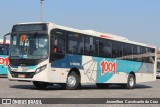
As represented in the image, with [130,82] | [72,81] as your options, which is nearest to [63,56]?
[72,81]

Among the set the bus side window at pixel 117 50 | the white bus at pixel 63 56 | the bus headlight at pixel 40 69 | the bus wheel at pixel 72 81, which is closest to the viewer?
the bus headlight at pixel 40 69

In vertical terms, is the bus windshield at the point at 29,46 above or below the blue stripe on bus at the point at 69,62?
above

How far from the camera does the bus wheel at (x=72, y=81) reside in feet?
68.6

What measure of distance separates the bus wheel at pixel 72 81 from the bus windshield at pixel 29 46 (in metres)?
2.22

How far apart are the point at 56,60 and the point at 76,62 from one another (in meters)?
1.78

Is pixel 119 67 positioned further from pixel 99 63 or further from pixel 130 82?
pixel 99 63

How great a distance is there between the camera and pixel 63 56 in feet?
66.9

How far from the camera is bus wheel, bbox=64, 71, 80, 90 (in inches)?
824

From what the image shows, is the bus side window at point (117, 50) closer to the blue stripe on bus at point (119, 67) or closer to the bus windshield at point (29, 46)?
the blue stripe on bus at point (119, 67)

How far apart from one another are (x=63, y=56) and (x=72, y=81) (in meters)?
1.50

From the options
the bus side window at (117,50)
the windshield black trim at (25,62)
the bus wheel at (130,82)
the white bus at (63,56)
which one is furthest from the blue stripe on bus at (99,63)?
the windshield black trim at (25,62)

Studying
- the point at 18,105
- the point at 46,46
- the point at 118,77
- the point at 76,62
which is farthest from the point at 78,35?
the point at 18,105

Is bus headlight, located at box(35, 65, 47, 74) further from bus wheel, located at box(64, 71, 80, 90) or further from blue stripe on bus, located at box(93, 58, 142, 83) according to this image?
blue stripe on bus, located at box(93, 58, 142, 83)

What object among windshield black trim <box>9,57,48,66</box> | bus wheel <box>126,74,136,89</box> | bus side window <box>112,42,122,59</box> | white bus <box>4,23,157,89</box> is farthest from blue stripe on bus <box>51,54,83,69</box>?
bus wheel <box>126,74,136,89</box>
